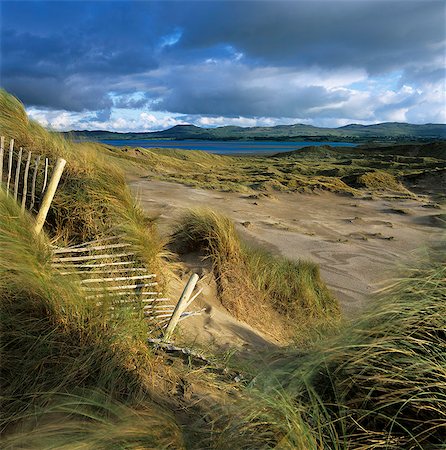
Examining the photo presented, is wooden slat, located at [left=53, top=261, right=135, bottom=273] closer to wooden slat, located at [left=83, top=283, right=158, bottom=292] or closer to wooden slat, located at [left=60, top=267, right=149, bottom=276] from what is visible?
wooden slat, located at [left=60, top=267, right=149, bottom=276]

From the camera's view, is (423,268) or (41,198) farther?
(41,198)

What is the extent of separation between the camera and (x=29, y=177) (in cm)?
485

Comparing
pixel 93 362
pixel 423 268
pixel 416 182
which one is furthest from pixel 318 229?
pixel 416 182

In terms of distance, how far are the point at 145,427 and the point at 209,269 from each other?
408 centimetres

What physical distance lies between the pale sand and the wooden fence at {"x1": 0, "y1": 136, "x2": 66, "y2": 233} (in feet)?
9.36

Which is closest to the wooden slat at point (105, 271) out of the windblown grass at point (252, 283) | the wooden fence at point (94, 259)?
the wooden fence at point (94, 259)

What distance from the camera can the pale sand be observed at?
8641 mm

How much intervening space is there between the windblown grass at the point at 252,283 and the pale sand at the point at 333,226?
0.83 meters

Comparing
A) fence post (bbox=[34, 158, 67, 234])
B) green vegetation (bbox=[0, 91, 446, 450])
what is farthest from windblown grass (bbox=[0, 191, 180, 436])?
fence post (bbox=[34, 158, 67, 234])

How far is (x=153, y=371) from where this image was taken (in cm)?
276

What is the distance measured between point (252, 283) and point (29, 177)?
3.30 meters

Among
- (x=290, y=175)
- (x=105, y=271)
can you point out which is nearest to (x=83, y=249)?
(x=105, y=271)

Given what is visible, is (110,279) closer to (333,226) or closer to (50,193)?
(50,193)

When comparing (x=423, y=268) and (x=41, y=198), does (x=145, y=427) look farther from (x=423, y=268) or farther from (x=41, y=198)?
(x=41, y=198)
